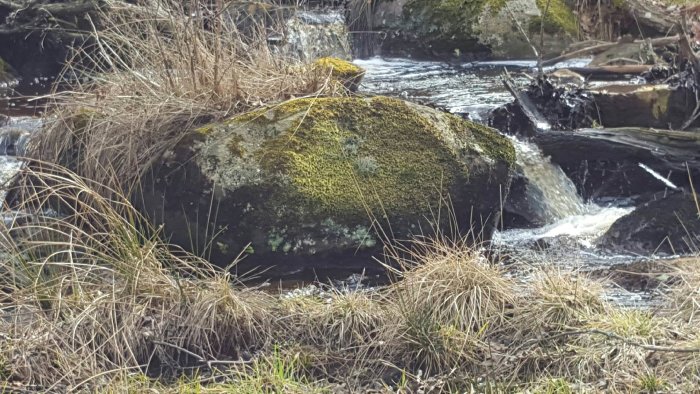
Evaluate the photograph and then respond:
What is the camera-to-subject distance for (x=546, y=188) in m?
7.25

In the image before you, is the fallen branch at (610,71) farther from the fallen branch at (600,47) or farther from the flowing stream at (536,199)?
the flowing stream at (536,199)

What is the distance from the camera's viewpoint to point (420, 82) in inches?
444

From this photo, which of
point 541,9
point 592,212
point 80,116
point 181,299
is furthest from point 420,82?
point 181,299

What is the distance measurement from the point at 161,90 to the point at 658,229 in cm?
344

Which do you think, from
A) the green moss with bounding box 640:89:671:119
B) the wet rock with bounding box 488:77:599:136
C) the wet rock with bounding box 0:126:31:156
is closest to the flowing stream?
the wet rock with bounding box 488:77:599:136

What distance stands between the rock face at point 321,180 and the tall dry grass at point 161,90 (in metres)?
0.26

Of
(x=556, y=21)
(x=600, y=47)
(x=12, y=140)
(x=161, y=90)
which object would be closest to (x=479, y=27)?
(x=556, y=21)

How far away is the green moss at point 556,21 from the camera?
1293cm

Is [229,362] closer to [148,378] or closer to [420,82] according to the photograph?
[148,378]

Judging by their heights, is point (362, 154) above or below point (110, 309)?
above

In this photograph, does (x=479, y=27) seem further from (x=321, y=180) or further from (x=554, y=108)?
(x=321, y=180)

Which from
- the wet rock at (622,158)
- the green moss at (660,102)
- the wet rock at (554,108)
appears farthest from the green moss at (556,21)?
the wet rock at (622,158)

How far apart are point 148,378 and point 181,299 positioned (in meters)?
0.49

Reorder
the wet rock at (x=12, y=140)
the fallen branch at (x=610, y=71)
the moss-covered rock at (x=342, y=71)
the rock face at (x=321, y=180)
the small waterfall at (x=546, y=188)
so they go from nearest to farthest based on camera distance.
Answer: the rock face at (x=321, y=180), the moss-covered rock at (x=342, y=71), the small waterfall at (x=546, y=188), the wet rock at (x=12, y=140), the fallen branch at (x=610, y=71)
